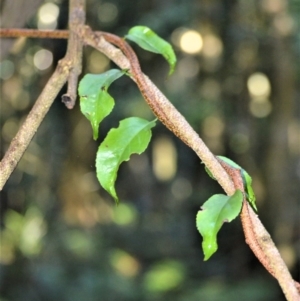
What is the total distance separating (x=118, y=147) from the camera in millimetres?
388

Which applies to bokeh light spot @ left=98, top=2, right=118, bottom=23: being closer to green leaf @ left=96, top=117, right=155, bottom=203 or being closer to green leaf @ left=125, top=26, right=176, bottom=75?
green leaf @ left=125, top=26, right=176, bottom=75

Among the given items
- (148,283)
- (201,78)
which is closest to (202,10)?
(201,78)

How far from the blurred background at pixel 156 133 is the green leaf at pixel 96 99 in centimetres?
100

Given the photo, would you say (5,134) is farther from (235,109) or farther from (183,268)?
(235,109)

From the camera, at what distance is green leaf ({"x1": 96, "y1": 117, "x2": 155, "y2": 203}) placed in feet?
1.24

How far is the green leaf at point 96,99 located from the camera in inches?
15.5

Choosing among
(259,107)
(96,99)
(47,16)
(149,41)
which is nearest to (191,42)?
(259,107)

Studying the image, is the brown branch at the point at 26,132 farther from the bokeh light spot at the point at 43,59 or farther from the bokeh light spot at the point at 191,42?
the bokeh light spot at the point at 191,42

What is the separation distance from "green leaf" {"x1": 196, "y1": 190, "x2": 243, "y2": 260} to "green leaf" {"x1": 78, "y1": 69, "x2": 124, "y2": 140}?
0.10m

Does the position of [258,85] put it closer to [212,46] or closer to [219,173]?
[212,46]

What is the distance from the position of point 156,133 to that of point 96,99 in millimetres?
2131

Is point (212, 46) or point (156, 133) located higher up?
point (212, 46)

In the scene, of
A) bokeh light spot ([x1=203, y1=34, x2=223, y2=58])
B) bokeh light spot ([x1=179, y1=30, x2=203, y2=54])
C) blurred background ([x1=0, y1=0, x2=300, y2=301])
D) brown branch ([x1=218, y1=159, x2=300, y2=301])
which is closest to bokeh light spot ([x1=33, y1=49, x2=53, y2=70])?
blurred background ([x1=0, y1=0, x2=300, y2=301])

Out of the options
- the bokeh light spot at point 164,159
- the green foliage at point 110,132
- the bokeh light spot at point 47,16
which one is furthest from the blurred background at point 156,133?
the green foliage at point 110,132
